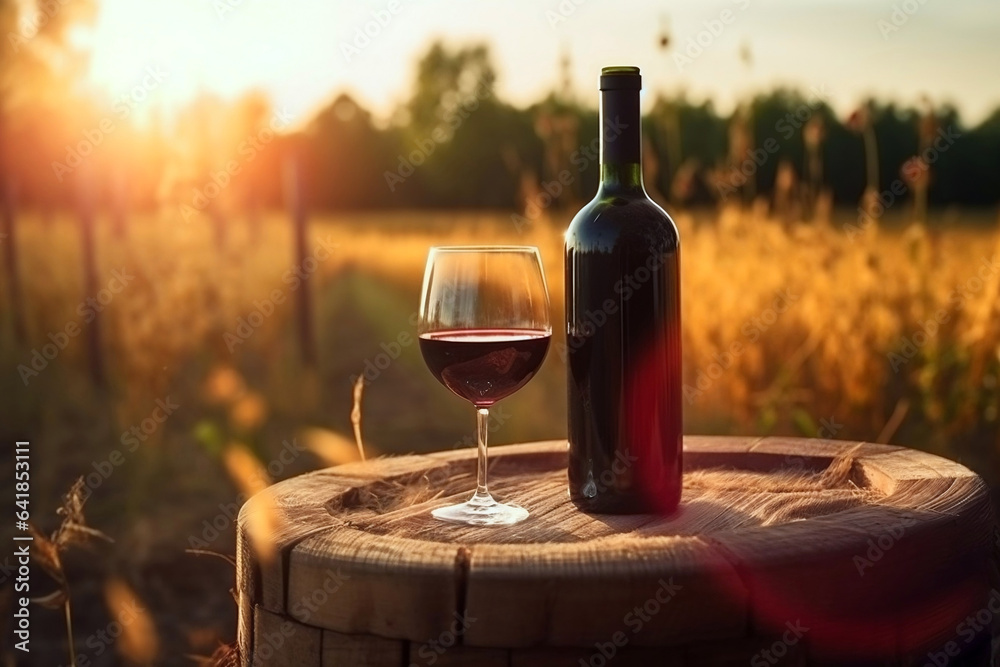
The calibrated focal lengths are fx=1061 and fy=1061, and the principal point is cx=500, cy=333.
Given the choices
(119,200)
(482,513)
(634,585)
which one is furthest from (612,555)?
(119,200)

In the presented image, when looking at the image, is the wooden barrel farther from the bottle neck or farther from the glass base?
the bottle neck

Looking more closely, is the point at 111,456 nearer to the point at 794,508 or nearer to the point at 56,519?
the point at 56,519

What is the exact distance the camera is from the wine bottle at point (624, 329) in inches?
66.6

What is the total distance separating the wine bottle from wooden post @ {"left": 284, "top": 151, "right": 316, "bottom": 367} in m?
5.34

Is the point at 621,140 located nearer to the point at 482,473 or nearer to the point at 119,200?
the point at 482,473

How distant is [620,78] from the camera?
66.2 inches

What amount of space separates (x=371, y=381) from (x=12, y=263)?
10.3 ft

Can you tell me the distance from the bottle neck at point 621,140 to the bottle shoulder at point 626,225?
3cm

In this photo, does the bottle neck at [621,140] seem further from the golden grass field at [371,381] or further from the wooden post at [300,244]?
the wooden post at [300,244]

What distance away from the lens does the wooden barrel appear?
1.32 metres

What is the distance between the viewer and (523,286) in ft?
5.76

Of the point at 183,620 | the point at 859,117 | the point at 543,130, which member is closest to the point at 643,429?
the point at 859,117

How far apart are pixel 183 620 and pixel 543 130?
2624 mm

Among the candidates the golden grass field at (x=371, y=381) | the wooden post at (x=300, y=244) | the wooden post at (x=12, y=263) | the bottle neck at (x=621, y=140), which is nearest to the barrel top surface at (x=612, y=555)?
the bottle neck at (x=621, y=140)
